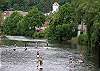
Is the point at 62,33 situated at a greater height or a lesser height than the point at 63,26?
lesser

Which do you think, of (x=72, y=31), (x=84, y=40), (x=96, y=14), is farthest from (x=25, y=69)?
(x=72, y=31)

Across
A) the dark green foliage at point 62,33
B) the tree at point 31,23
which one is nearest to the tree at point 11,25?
the tree at point 31,23

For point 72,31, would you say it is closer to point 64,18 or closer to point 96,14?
point 64,18

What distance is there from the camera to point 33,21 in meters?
118

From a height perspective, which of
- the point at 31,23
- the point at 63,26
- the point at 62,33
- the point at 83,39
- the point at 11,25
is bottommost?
the point at 83,39

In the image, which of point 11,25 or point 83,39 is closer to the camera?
point 83,39

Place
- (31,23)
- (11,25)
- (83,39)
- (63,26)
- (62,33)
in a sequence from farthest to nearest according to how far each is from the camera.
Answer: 1. (11,25)
2. (31,23)
3. (63,26)
4. (62,33)
5. (83,39)

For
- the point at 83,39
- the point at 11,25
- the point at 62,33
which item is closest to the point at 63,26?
the point at 62,33

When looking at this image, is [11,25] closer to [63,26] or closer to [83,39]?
[63,26]

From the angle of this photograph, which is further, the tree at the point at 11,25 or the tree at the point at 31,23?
the tree at the point at 11,25

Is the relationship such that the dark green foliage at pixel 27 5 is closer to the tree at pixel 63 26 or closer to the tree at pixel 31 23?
the tree at pixel 31 23

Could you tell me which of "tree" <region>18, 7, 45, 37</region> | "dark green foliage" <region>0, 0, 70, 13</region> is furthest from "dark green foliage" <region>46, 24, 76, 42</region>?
"dark green foliage" <region>0, 0, 70, 13</region>

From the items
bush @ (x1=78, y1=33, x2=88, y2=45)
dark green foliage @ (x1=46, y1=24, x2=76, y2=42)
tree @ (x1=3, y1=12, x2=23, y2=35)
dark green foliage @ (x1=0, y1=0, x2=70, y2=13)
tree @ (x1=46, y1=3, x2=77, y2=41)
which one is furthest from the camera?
dark green foliage @ (x1=0, y1=0, x2=70, y2=13)

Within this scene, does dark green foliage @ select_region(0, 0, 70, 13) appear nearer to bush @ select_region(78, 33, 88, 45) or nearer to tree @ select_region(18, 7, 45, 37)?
tree @ select_region(18, 7, 45, 37)
